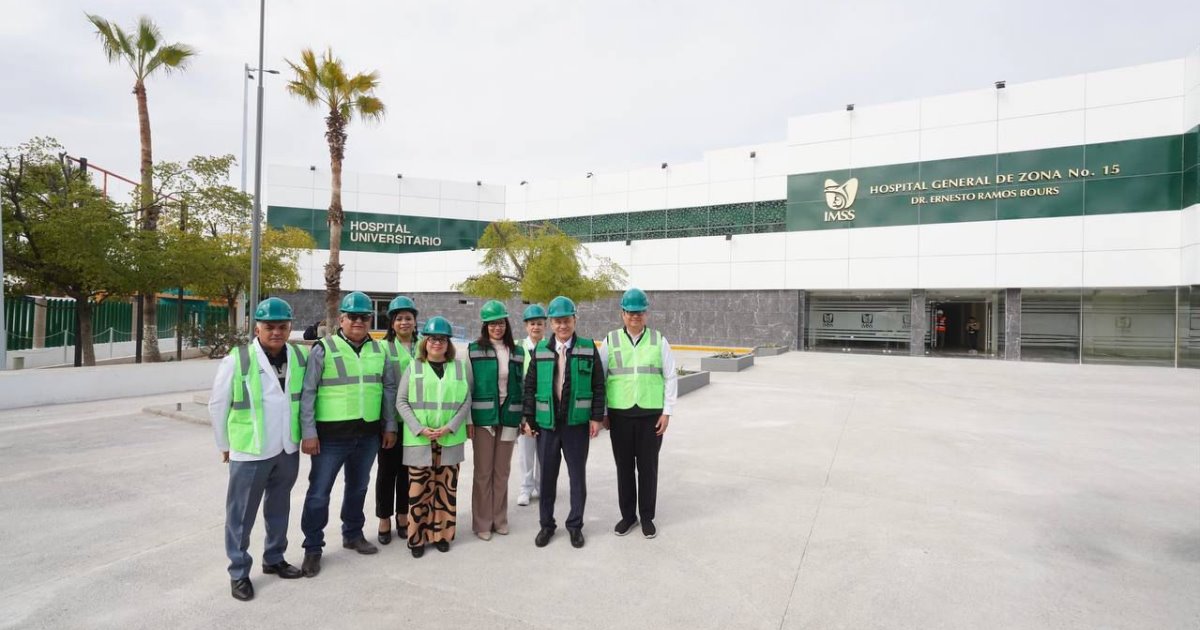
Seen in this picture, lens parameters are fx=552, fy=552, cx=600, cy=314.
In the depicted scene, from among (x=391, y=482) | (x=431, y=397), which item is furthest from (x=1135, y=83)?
(x=391, y=482)

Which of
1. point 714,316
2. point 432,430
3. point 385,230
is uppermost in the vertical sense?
point 385,230

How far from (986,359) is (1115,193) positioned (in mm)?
7831

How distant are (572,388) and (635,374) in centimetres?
55

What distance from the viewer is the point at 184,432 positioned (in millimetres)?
8500

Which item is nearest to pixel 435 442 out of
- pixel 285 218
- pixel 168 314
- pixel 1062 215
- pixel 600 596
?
pixel 600 596

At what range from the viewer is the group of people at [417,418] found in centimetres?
363

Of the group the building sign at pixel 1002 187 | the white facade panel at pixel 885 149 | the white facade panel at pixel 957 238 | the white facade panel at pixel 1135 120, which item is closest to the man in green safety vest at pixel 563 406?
the white facade panel at pixel 957 238

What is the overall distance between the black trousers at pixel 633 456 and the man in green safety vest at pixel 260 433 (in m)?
2.42

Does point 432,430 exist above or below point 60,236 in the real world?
below

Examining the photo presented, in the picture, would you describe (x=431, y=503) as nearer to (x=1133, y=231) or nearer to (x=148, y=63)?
(x=148, y=63)

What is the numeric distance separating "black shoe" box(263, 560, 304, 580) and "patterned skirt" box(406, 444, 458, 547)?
29.6 inches

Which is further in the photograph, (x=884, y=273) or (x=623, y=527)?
(x=884, y=273)

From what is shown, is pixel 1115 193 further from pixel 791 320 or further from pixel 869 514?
pixel 869 514

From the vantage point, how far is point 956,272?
24.0m
